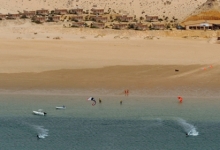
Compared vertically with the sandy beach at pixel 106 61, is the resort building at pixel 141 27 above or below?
above

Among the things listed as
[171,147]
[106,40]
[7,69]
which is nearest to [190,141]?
[171,147]

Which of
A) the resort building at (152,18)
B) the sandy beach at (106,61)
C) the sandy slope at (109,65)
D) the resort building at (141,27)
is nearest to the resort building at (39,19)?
the sandy beach at (106,61)

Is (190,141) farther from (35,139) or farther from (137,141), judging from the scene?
(35,139)

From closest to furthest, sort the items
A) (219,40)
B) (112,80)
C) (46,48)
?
(112,80) → (46,48) → (219,40)

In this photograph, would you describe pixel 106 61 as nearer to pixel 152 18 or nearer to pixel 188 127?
pixel 188 127

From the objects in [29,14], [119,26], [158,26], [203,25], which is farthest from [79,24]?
[203,25]

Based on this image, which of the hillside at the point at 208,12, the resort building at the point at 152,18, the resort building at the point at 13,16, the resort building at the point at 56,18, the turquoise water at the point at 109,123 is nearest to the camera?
the turquoise water at the point at 109,123

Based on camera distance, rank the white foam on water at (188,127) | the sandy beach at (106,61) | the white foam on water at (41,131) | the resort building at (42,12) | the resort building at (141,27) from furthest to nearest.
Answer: the resort building at (42,12)
the resort building at (141,27)
the sandy beach at (106,61)
the white foam on water at (188,127)
the white foam on water at (41,131)

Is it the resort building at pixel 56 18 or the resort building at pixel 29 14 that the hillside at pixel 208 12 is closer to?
the resort building at pixel 56 18

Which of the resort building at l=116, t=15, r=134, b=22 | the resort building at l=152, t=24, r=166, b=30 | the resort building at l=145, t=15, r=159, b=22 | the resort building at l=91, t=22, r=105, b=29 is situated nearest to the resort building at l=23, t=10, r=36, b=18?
the resort building at l=91, t=22, r=105, b=29
